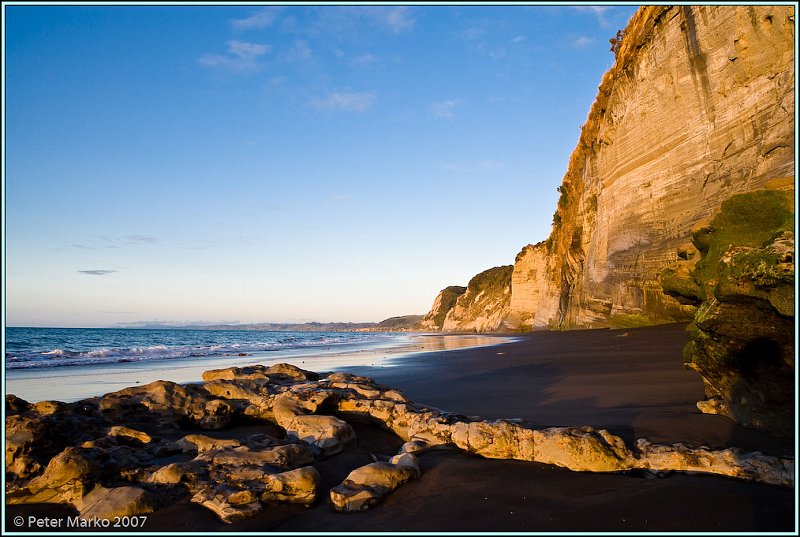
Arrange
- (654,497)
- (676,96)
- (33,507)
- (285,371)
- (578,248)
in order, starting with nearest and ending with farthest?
(654,497)
(33,507)
(285,371)
(676,96)
(578,248)

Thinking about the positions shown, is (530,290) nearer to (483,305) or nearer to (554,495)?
(483,305)

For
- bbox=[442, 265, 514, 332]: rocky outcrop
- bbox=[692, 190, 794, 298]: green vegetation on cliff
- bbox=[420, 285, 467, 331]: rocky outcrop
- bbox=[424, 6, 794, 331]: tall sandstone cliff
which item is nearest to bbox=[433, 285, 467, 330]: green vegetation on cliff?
bbox=[420, 285, 467, 331]: rocky outcrop

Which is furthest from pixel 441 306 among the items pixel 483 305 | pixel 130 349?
pixel 130 349

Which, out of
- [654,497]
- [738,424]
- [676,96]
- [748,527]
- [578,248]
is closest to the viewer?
[748,527]

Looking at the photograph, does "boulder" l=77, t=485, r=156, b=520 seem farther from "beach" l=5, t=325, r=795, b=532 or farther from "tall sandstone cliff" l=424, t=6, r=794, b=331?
"tall sandstone cliff" l=424, t=6, r=794, b=331

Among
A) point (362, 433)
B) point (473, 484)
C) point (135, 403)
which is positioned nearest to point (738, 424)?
point (473, 484)

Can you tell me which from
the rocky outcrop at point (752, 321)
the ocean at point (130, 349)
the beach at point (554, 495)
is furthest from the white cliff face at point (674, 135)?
the ocean at point (130, 349)

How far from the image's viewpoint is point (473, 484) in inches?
138

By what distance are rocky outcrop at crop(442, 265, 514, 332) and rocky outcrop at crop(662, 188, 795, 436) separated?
1868 inches

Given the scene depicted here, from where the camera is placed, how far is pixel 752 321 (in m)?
3.98

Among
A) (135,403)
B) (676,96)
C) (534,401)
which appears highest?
(676,96)

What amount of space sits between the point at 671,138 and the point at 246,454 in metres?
18.1

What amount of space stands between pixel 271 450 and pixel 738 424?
187 inches

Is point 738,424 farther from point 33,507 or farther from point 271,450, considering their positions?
point 33,507
